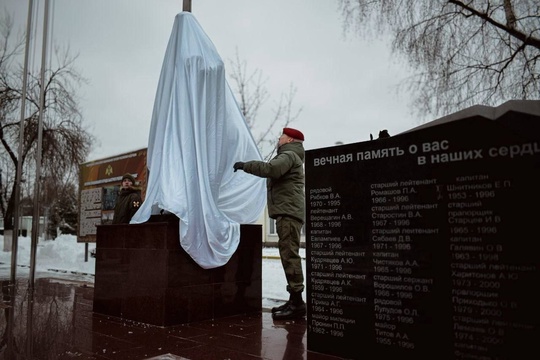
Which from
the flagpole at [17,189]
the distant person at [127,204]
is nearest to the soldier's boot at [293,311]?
the distant person at [127,204]

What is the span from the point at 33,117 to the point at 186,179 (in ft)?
42.9

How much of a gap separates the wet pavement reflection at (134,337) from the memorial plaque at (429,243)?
21.8 inches

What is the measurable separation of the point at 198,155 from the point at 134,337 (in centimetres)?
206

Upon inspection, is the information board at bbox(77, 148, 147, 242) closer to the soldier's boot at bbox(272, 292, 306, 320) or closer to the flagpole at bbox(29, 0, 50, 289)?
the flagpole at bbox(29, 0, 50, 289)

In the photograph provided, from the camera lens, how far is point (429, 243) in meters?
2.95

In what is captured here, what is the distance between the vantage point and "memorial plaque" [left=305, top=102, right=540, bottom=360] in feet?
8.50

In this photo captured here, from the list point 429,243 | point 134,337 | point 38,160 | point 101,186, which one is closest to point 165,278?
point 134,337

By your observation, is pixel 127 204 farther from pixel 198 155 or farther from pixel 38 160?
pixel 38 160

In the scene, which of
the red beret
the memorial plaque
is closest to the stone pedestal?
the red beret

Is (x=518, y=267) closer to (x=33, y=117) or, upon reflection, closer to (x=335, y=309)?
(x=335, y=309)

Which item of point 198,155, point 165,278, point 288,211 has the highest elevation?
point 198,155

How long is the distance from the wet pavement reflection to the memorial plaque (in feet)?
1.82

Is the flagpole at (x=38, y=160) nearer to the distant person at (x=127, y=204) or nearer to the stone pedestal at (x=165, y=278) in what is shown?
the distant person at (x=127, y=204)

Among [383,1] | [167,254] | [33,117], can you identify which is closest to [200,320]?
[167,254]
